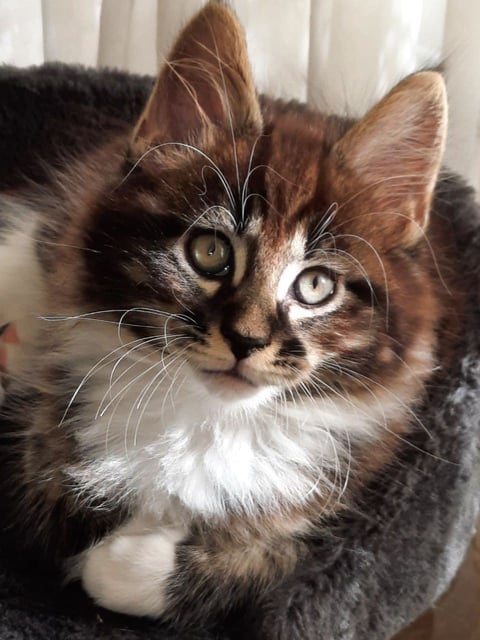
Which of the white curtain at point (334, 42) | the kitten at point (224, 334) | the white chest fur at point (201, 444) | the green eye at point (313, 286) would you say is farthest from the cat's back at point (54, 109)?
the green eye at point (313, 286)

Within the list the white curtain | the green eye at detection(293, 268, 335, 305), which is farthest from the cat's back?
the green eye at detection(293, 268, 335, 305)

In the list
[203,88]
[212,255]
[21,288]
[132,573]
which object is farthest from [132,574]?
[203,88]

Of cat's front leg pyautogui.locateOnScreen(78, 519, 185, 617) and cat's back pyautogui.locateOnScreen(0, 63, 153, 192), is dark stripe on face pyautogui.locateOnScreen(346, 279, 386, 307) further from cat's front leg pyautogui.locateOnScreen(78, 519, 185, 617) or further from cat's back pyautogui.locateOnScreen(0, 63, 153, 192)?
cat's back pyautogui.locateOnScreen(0, 63, 153, 192)

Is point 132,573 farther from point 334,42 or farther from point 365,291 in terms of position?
point 334,42

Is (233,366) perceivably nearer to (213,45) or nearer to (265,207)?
(265,207)

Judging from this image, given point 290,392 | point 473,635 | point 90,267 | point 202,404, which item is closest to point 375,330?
point 290,392

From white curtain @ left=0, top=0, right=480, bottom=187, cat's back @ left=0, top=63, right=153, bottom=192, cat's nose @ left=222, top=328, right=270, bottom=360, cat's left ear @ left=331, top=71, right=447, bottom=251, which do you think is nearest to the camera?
cat's nose @ left=222, top=328, right=270, bottom=360

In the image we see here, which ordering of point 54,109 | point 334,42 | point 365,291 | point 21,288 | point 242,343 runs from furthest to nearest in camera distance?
point 54,109 < point 334,42 < point 21,288 < point 365,291 < point 242,343
